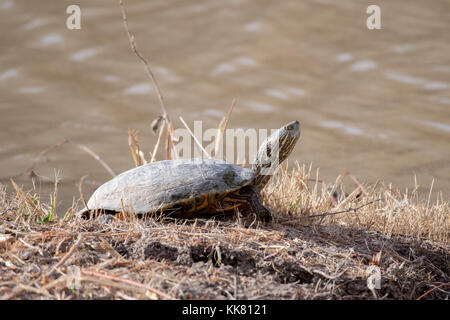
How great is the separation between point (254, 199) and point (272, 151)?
0.44 m

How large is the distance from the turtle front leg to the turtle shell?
10 cm

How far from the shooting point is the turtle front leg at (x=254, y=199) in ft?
12.1

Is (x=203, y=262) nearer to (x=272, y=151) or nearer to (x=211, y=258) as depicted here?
(x=211, y=258)

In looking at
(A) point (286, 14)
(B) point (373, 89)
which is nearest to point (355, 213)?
(B) point (373, 89)

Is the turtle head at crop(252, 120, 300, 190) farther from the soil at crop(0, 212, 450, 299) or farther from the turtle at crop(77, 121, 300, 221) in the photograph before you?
the soil at crop(0, 212, 450, 299)

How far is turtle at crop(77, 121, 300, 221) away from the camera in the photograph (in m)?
3.57

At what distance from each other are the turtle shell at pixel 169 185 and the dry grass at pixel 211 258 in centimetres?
12

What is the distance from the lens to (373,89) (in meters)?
10.4

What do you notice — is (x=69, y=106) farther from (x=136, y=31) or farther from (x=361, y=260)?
(x=361, y=260)

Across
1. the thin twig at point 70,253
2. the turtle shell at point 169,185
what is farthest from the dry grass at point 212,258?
the turtle shell at point 169,185

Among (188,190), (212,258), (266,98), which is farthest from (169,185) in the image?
(266,98)

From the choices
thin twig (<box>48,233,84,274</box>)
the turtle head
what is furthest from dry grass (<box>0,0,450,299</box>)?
the turtle head

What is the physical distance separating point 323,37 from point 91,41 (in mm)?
4935

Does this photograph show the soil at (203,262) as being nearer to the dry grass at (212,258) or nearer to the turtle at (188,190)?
the dry grass at (212,258)
